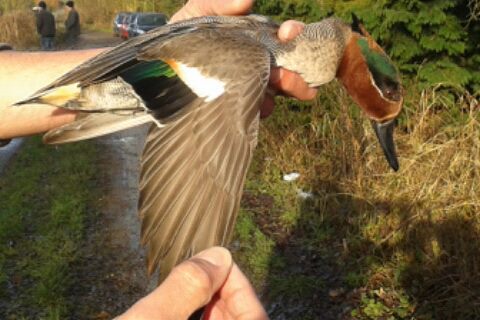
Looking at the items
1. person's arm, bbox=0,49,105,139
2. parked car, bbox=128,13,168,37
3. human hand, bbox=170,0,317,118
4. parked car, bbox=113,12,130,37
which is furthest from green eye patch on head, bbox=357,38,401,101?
parked car, bbox=113,12,130,37

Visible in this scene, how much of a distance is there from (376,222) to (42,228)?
10.5 feet

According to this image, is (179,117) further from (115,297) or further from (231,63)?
(115,297)

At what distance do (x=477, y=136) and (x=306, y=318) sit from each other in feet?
5.97

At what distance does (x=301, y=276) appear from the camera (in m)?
4.47

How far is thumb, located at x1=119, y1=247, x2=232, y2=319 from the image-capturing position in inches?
60.2

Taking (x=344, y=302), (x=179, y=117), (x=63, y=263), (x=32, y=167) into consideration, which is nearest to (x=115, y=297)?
(x=63, y=263)

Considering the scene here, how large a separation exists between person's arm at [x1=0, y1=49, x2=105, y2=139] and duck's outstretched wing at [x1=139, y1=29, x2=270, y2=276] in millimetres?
1008

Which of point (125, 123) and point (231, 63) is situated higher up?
point (231, 63)

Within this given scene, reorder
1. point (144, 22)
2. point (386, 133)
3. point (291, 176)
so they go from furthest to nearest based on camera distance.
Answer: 1. point (144, 22)
2. point (291, 176)
3. point (386, 133)

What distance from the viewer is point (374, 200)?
4.64 m

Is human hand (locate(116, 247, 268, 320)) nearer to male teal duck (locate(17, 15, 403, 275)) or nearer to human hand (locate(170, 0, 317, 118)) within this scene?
male teal duck (locate(17, 15, 403, 275))

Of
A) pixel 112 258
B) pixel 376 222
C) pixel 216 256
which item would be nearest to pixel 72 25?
pixel 112 258

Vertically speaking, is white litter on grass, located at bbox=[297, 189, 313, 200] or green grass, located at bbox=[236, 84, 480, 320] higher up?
green grass, located at bbox=[236, 84, 480, 320]

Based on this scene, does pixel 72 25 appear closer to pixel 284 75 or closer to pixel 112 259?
pixel 112 259
